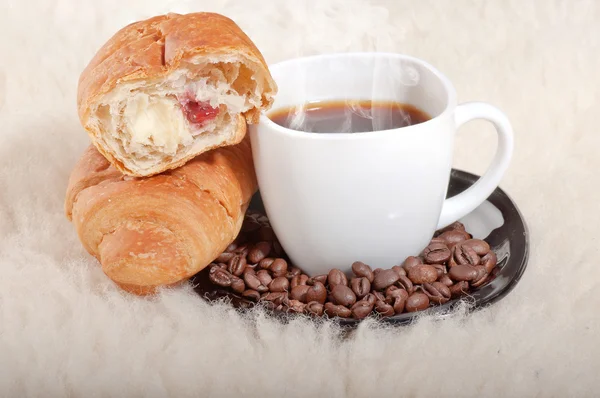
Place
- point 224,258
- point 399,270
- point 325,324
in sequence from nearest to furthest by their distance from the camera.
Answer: point 325,324 < point 399,270 < point 224,258

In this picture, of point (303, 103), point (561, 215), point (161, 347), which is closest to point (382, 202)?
point (303, 103)

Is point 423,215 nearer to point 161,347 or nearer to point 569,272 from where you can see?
point 569,272

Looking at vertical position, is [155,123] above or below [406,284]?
above

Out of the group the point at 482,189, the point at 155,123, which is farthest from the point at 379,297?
the point at 155,123

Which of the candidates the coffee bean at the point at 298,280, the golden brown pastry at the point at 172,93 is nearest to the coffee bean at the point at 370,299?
the coffee bean at the point at 298,280

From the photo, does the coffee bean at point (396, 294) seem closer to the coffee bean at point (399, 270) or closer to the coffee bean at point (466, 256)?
the coffee bean at point (399, 270)

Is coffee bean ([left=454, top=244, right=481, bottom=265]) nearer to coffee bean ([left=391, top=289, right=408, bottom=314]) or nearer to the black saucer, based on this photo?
the black saucer

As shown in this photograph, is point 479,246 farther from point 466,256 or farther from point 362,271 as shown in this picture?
point 362,271
